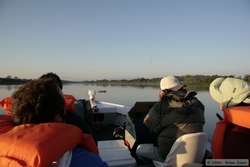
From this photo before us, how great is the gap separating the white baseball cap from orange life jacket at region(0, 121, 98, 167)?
158 centimetres

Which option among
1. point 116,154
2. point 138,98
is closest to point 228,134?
point 116,154

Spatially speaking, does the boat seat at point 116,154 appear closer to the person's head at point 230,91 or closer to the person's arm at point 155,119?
the person's arm at point 155,119

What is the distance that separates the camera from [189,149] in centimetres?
265

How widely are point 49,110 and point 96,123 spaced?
186 inches

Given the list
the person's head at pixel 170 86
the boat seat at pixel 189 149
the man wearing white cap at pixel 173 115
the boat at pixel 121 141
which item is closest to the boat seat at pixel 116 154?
the boat at pixel 121 141

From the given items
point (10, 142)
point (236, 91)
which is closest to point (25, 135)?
point (10, 142)

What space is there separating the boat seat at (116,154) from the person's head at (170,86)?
→ 0.75m

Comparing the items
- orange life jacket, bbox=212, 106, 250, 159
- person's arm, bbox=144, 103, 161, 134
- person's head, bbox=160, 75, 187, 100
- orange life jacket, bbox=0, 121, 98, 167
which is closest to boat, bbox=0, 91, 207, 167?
orange life jacket, bbox=212, 106, 250, 159

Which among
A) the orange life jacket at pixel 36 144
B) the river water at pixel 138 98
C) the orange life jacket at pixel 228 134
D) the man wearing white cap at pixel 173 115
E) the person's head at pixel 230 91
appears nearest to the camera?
the orange life jacket at pixel 36 144

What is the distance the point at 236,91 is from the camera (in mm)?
2738

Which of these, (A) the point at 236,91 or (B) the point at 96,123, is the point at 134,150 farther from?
(B) the point at 96,123

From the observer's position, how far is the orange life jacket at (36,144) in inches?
55.2

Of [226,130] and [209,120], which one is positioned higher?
[226,130]

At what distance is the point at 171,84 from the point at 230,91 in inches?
21.3
